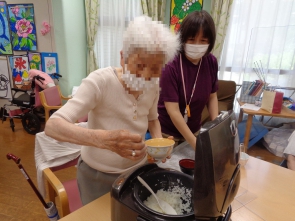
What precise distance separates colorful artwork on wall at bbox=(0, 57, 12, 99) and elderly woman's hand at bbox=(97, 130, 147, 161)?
12.4 ft

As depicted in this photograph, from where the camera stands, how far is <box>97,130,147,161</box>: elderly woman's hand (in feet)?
1.86

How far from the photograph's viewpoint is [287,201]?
2.73ft

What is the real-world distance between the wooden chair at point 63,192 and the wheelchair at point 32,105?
1.96m

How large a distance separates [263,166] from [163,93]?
0.61 meters

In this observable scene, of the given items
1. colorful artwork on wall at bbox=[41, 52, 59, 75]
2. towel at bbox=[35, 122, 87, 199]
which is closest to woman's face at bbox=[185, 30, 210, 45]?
towel at bbox=[35, 122, 87, 199]

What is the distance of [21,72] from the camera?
11.5 ft

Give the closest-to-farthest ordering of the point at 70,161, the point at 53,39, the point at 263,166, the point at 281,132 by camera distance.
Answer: the point at 263,166, the point at 70,161, the point at 281,132, the point at 53,39

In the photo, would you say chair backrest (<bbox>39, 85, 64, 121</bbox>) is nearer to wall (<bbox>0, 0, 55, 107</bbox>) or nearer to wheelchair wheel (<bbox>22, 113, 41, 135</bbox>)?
wheelchair wheel (<bbox>22, 113, 41, 135</bbox>)

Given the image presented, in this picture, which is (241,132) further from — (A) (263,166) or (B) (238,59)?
(A) (263,166)

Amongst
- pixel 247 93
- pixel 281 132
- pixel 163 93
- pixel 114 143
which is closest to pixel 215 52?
pixel 247 93

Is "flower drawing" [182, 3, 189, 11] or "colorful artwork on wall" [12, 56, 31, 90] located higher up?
"flower drawing" [182, 3, 189, 11]

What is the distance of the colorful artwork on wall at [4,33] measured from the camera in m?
3.27

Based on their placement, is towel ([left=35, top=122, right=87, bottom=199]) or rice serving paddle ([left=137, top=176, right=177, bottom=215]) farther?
towel ([left=35, top=122, right=87, bottom=199])

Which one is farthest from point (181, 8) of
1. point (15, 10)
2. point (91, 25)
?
point (15, 10)
